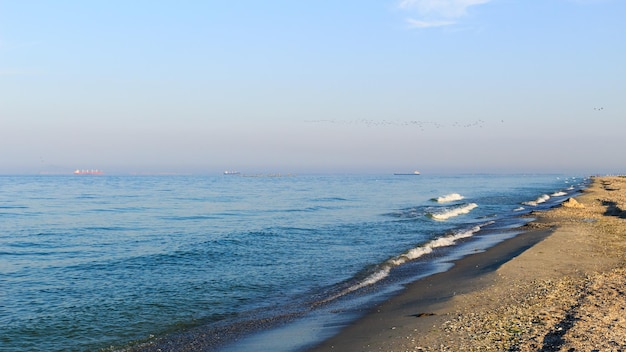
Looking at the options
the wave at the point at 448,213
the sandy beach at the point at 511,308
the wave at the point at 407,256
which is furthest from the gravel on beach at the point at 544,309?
the wave at the point at 448,213

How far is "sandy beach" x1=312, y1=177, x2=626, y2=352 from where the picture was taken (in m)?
8.73

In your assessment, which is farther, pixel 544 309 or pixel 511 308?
pixel 511 308

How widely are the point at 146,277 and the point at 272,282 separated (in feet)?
15.1

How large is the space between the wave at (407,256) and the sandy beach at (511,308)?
1.78 metres

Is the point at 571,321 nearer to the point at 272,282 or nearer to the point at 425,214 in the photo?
the point at 272,282

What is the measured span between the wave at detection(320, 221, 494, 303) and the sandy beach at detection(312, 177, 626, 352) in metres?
1.78

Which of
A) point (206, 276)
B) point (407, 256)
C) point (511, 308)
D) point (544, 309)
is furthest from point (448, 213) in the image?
point (544, 309)

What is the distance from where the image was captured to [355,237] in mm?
28281

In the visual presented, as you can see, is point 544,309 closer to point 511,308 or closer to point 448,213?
point 511,308

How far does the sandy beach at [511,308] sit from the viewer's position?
873cm

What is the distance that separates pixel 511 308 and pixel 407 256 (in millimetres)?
10402

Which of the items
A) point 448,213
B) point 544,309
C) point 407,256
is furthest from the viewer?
point 448,213

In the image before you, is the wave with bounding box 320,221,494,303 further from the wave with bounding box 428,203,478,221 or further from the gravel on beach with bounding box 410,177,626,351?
the wave with bounding box 428,203,478,221

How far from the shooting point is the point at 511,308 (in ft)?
35.9
